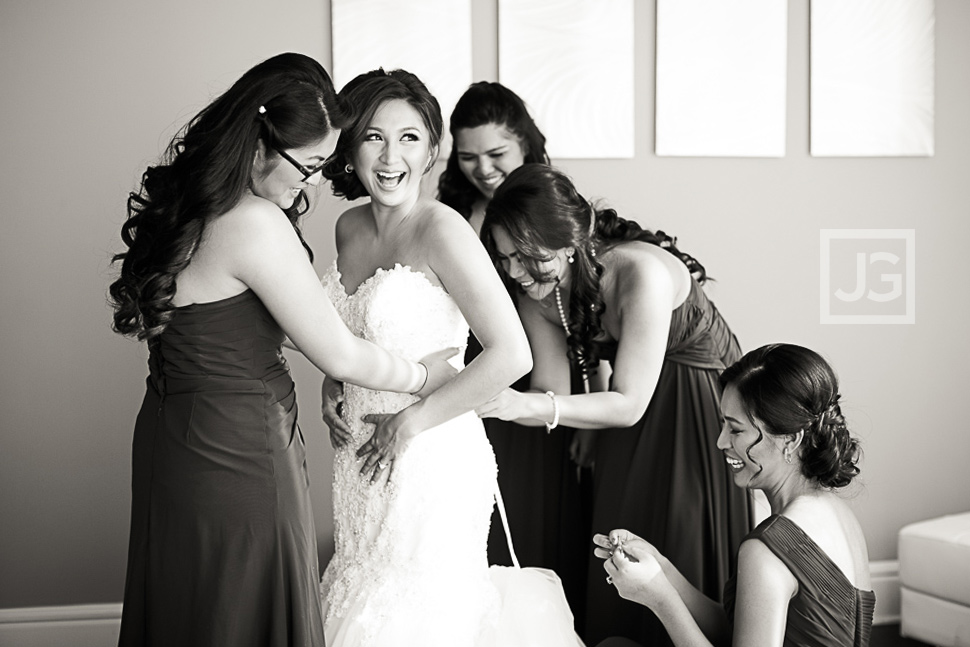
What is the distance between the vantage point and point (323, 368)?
1728 mm

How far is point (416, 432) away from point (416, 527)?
20 cm

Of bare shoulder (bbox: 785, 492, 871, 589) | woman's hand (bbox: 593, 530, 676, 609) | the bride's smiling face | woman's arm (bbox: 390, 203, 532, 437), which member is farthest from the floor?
the bride's smiling face

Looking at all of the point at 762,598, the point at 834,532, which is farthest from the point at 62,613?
the point at 834,532

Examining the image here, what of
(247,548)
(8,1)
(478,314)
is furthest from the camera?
(8,1)

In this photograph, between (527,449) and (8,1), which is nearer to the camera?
(527,449)

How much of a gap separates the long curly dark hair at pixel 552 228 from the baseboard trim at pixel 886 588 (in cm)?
190

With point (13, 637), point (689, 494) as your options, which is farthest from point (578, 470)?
point (13, 637)

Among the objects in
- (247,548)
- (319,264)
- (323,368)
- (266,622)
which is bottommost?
(266,622)

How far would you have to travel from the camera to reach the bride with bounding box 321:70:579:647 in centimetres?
193

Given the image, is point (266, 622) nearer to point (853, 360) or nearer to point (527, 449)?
point (527, 449)

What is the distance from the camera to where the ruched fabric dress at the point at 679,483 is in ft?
7.91

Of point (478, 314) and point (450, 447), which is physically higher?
point (478, 314)

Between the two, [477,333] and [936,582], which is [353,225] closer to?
[477,333]

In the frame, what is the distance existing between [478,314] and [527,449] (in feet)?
2.86
